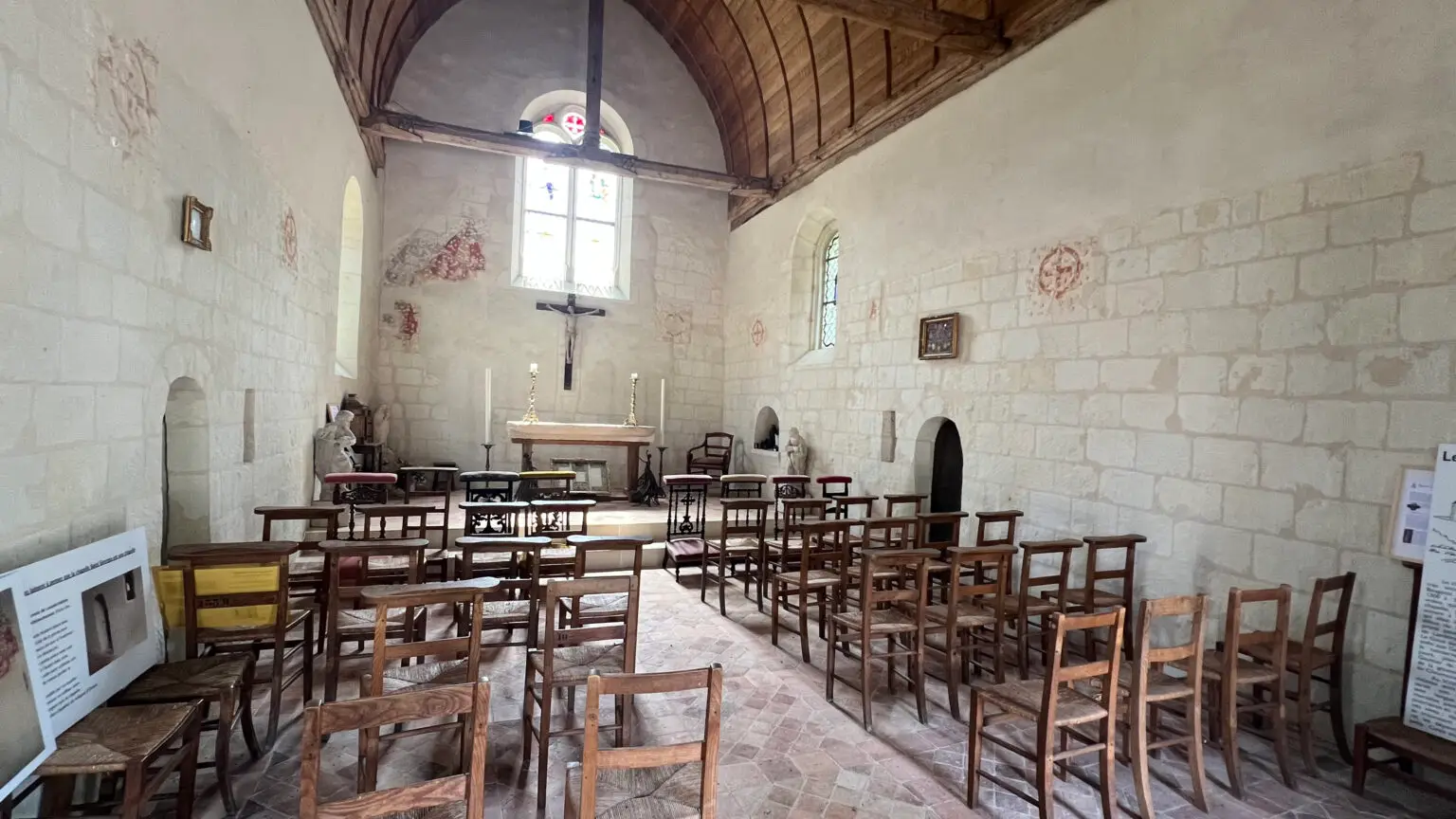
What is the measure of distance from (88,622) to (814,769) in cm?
269

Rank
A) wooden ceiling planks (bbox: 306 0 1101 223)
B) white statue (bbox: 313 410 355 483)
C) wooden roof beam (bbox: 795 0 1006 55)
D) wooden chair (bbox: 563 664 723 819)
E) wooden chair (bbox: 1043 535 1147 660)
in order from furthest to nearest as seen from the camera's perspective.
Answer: white statue (bbox: 313 410 355 483), wooden ceiling planks (bbox: 306 0 1101 223), wooden roof beam (bbox: 795 0 1006 55), wooden chair (bbox: 1043 535 1147 660), wooden chair (bbox: 563 664 723 819)

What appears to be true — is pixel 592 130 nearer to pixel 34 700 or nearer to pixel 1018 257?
pixel 1018 257

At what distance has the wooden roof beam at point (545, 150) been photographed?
24.5 feet

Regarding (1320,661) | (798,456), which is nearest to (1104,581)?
(1320,661)

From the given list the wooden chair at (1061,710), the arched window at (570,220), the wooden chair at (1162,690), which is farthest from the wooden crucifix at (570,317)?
the wooden chair at (1162,690)

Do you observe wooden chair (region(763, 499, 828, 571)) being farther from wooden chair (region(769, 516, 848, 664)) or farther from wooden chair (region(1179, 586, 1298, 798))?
wooden chair (region(1179, 586, 1298, 798))

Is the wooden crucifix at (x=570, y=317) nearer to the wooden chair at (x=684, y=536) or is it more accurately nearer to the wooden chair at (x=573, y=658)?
the wooden chair at (x=684, y=536)

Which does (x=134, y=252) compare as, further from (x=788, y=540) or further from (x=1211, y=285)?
(x=1211, y=285)

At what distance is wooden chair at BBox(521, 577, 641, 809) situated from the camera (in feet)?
7.87

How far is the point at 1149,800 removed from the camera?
243 cm

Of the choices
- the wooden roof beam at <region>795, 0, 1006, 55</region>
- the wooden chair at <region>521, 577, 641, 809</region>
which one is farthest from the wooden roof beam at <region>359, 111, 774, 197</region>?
the wooden chair at <region>521, 577, 641, 809</region>

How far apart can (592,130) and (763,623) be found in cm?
655

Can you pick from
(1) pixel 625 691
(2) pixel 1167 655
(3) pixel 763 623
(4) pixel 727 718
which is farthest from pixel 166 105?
(2) pixel 1167 655

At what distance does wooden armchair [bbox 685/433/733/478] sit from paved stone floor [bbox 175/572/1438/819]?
19.2ft
